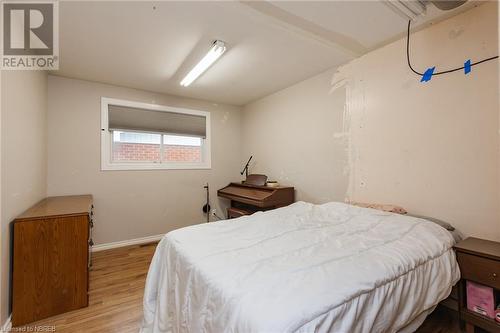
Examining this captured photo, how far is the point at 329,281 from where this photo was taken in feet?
3.26

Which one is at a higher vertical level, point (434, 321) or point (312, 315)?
point (312, 315)

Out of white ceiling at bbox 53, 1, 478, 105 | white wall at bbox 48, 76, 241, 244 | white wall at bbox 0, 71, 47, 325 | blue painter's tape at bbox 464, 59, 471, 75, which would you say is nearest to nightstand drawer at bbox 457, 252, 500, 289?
blue painter's tape at bbox 464, 59, 471, 75

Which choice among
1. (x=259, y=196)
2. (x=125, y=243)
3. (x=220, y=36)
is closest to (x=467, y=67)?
(x=220, y=36)

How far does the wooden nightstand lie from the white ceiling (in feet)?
6.13

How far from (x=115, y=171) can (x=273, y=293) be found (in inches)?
130

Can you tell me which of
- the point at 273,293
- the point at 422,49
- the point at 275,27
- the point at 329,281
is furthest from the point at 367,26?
the point at 273,293

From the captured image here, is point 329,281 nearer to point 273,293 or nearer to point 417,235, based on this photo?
point 273,293

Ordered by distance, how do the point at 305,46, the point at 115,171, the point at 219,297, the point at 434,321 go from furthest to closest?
1. the point at 115,171
2. the point at 305,46
3. the point at 434,321
4. the point at 219,297

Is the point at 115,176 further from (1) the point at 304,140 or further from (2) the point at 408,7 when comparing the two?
(2) the point at 408,7

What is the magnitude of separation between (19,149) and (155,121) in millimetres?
1932

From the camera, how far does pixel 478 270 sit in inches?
57.9

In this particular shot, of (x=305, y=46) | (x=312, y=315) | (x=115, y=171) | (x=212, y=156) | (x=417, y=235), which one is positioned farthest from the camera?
(x=212, y=156)

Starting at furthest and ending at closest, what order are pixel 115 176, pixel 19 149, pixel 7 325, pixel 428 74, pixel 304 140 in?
pixel 115 176 < pixel 304 140 < pixel 428 74 < pixel 19 149 < pixel 7 325

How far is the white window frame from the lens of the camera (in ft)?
10.8
